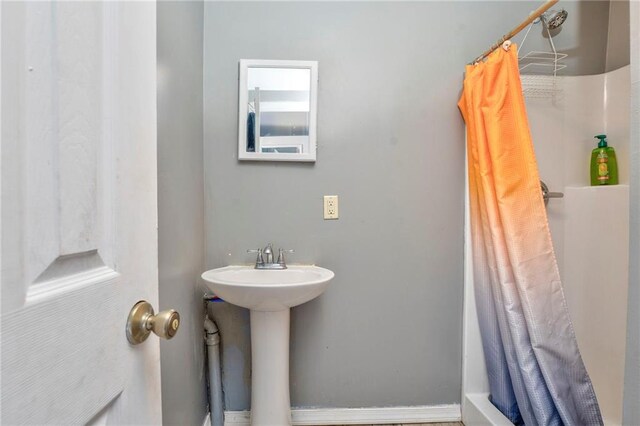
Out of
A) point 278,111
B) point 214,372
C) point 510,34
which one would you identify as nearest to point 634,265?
point 510,34

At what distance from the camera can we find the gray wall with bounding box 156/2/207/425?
1065 millimetres

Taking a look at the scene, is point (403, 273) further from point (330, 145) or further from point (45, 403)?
point (45, 403)

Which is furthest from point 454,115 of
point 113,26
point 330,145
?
point 113,26

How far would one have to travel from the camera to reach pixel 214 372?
1490 millimetres

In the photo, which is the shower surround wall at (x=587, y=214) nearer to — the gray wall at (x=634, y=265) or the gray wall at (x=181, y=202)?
the gray wall at (x=634, y=265)

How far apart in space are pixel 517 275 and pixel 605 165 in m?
0.86

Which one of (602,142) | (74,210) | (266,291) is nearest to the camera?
(74,210)

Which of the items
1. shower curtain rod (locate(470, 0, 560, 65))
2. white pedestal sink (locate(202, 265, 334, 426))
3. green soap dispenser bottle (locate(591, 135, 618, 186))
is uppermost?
shower curtain rod (locate(470, 0, 560, 65))

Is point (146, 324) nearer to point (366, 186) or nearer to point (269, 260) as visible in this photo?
point (269, 260)

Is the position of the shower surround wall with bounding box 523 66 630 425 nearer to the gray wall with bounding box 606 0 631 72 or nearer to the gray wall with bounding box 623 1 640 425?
the gray wall with bounding box 606 0 631 72

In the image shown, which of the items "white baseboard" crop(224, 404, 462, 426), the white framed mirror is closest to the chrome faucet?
the white framed mirror

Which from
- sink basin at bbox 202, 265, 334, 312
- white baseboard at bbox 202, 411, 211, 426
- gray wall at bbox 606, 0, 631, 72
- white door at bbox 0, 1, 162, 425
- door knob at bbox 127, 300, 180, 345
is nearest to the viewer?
white door at bbox 0, 1, 162, 425

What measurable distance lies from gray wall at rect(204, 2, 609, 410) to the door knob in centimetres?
111

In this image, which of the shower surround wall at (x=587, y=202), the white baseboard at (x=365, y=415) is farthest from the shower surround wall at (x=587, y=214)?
the white baseboard at (x=365, y=415)
